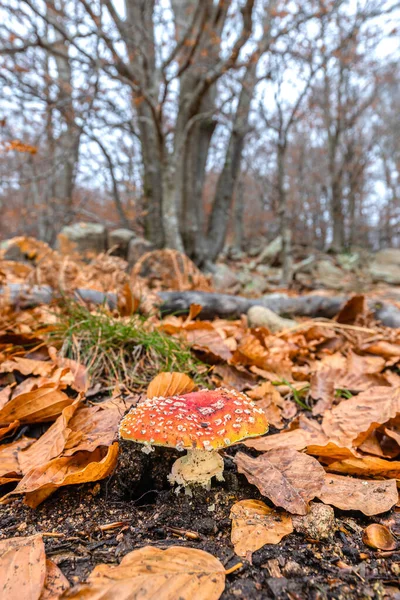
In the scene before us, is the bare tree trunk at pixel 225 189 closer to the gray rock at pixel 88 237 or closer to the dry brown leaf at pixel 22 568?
the gray rock at pixel 88 237

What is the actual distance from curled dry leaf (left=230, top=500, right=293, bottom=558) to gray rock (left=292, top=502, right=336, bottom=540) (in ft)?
0.10

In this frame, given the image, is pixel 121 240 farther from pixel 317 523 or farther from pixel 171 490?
pixel 317 523

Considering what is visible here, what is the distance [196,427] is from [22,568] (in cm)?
56

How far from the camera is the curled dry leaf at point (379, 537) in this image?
3.39 ft

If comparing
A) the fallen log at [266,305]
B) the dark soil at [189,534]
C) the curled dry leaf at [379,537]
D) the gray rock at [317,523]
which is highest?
the fallen log at [266,305]

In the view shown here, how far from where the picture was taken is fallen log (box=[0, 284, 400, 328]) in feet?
9.01

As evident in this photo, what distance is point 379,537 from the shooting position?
106 centimetres

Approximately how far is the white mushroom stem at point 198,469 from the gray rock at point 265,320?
6.09 ft

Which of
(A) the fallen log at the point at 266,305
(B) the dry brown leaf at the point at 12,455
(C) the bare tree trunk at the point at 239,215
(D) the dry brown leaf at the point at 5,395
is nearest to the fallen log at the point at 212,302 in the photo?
(A) the fallen log at the point at 266,305

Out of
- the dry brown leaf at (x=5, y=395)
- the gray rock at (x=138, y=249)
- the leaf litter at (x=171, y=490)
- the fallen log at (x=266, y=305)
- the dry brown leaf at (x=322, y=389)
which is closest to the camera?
the leaf litter at (x=171, y=490)

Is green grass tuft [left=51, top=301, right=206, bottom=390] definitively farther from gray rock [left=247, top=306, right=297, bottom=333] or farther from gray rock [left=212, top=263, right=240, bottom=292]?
gray rock [left=212, top=263, right=240, bottom=292]

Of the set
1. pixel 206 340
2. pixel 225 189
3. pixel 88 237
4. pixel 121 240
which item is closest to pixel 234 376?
pixel 206 340

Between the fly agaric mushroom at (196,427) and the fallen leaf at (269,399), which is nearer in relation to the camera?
the fly agaric mushroom at (196,427)

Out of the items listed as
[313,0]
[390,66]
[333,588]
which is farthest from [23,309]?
[390,66]
